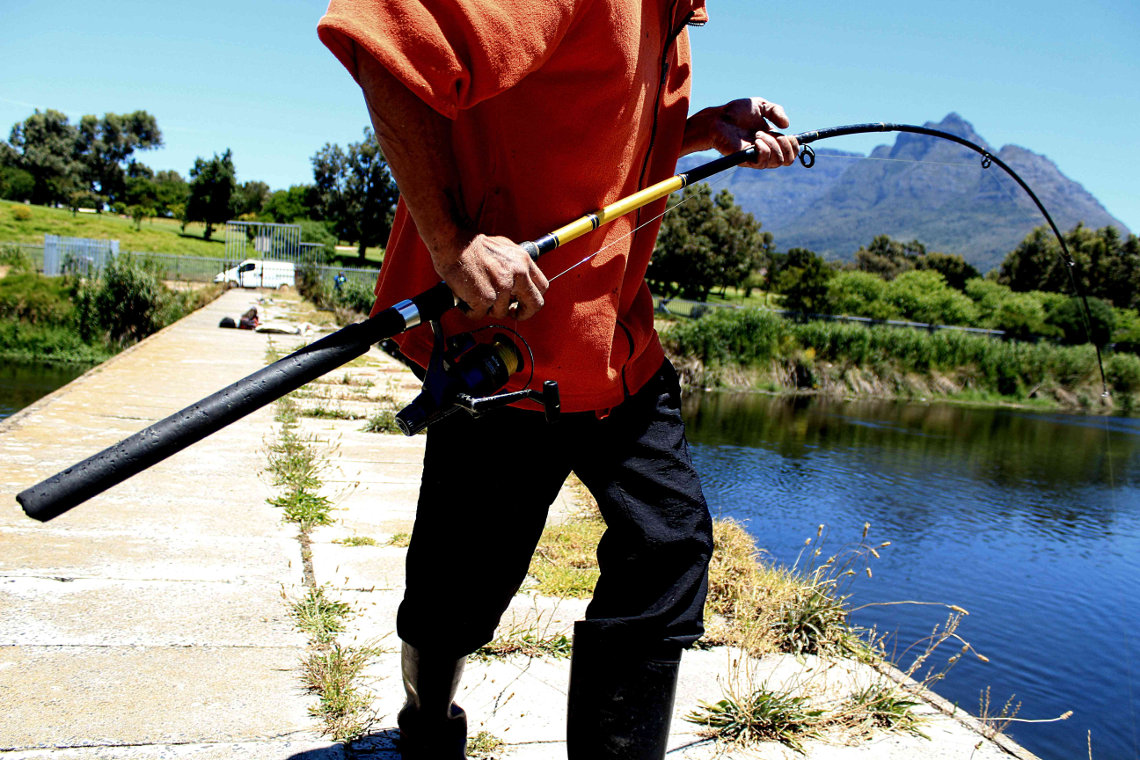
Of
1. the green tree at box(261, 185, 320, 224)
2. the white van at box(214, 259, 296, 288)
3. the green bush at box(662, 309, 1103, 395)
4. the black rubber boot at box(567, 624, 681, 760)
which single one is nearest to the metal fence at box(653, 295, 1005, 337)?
the green bush at box(662, 309, 1103, 395)

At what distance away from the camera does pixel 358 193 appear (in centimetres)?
5341

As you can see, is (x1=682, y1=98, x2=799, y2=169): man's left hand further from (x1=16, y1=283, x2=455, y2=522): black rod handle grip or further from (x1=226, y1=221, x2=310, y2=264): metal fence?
(x1=226, y1=221, x2=310, y2=264): metal fence

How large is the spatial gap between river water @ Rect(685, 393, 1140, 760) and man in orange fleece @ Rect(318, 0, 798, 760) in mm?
2335

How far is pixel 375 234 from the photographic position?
52.2 m

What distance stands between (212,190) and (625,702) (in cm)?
6164

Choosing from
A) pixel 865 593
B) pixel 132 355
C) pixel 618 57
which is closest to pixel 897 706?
pixel 618 57

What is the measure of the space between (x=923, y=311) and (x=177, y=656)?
31.5m

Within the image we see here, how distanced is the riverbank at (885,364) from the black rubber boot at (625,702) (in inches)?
727

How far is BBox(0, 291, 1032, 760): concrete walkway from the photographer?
6.88 ft

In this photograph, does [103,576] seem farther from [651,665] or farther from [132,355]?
[132,355]

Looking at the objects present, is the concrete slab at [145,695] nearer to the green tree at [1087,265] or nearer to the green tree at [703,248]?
the green tree at [703,248]

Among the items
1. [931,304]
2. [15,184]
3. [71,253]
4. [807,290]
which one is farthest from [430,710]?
[15,184]

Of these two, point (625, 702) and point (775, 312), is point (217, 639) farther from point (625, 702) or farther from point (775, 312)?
point (775, 312)

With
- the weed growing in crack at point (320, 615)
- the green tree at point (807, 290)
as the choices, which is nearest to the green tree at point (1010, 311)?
the green tree at point (807, 290)
